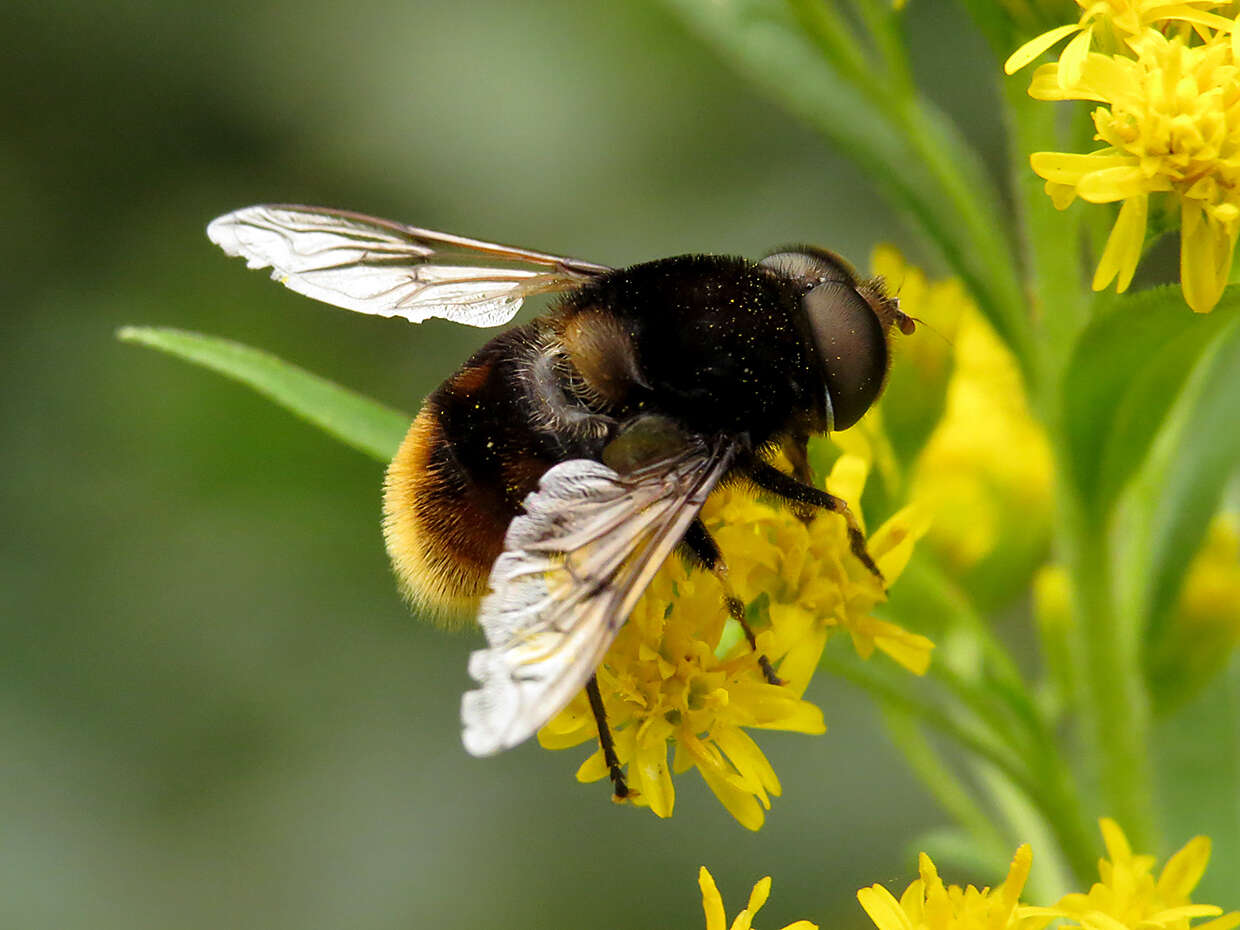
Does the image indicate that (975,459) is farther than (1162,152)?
Yes

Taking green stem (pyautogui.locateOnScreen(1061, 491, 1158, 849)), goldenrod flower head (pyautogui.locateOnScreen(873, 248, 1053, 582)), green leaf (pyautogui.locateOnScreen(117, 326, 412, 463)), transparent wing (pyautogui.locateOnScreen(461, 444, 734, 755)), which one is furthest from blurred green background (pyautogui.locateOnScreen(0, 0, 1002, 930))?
transparent wing (pyautogui.locateOnScreen(461, 444, 734, 755))

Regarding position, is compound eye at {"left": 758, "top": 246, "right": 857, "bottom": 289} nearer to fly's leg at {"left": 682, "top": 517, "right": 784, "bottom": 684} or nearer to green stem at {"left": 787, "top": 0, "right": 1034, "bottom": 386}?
green stem at {"left": 787, "top": 0, "right": 1034, "bottom": 386}

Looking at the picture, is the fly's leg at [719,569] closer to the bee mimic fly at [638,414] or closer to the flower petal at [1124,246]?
the bee mimic fly at [638,414]

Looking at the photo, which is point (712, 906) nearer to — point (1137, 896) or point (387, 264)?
point (1137, 896)

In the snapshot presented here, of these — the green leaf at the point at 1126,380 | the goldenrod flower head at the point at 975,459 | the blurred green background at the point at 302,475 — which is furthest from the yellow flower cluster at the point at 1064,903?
the blurred green background at the point at 302,475

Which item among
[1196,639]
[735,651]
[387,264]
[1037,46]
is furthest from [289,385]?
[1196,639]
